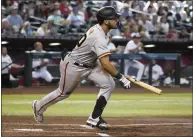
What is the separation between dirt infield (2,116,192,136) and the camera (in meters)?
7.28

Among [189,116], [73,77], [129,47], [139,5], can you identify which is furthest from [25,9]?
[73,77]

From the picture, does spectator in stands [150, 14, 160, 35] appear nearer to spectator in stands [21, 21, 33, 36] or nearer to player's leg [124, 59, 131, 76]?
player's leg [124, 59, 131, 76]

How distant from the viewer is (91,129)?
765 centimetres

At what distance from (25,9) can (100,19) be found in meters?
11.7

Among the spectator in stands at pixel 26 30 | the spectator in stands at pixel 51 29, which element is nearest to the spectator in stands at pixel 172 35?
the spectator in stands at pixel 51 29

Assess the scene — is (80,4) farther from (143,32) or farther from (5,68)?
(5,68)

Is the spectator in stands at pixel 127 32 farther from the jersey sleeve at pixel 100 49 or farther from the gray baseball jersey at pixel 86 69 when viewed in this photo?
the jersey sleeve at pixel 100 49

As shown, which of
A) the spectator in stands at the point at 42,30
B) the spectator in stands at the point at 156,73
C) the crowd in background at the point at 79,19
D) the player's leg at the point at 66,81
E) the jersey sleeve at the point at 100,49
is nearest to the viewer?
the jersey sleeve at the point at 100,49

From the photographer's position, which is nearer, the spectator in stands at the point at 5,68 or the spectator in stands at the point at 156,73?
the spectator in stands at the point at 5,68

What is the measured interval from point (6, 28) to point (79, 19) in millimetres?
3100

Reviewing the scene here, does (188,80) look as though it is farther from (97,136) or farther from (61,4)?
(97,136)

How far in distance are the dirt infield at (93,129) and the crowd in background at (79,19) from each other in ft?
26.5

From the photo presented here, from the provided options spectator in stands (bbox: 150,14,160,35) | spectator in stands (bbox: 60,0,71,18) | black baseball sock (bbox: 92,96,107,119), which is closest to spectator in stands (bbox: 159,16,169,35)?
spectator in stands (bbox: 150,14,160,35)

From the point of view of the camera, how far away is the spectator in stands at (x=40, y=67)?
663 inches
